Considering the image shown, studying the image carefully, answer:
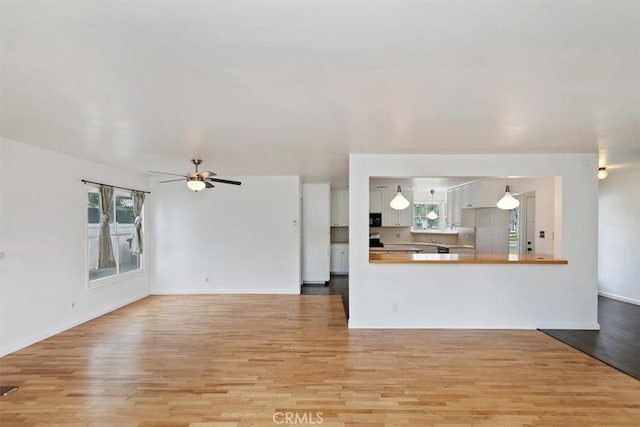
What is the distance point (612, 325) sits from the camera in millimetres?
4723

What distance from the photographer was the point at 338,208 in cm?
905

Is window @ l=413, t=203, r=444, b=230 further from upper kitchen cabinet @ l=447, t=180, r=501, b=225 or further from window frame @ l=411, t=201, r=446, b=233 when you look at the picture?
upper kitchen cabinet @ l=447, t=180, r=501, b=225

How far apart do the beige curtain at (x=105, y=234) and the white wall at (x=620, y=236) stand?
9.00 m

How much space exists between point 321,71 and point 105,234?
4.88m

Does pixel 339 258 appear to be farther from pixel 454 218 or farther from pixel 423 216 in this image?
pixel 454 218

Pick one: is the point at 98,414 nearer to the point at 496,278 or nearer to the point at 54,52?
the point at 54,52

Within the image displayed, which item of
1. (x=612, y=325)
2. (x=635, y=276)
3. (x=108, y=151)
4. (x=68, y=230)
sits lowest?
(x=612, y=325)

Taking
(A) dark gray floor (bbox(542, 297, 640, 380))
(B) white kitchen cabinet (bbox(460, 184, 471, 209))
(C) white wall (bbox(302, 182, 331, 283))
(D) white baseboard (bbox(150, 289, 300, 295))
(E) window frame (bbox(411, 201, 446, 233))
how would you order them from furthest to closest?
1. (E) window frame (bbox(411, 201, 446, 233))
2. (C) white wall (bbox(302, 182, 331, 283))
3. (B) white kitchen cabinet (bbox(460, 184, 471, 209))
4. (D) white baseboard (bbox(150, 289, 300, 295))
5. (A) dark gray floor (bbox(542, 297, 640, 380))

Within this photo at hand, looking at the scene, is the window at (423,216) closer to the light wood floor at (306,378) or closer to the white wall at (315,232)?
the white wall at (315,232)

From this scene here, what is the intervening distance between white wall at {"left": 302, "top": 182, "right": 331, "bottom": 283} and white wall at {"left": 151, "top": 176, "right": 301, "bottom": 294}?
1.02m

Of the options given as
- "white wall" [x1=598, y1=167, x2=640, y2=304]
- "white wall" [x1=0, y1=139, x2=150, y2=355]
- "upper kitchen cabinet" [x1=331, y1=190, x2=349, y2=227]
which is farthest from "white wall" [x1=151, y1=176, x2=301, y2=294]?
"white wall" [x1=598, y1=167, x2=640, y2=304]

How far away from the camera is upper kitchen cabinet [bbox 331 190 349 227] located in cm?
903

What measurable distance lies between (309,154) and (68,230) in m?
3.56

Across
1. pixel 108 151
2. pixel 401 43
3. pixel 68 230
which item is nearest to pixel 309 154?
pixel 108 151
